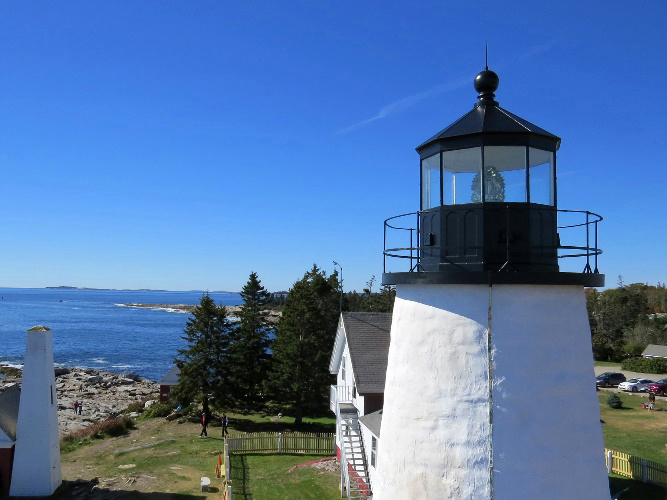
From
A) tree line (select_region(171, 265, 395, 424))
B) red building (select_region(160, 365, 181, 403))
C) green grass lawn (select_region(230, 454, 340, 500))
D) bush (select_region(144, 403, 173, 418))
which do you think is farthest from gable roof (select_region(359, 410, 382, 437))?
red building (select_region(160, 365, 181, 403))

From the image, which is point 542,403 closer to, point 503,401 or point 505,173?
point 503,401

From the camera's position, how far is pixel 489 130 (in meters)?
5.94

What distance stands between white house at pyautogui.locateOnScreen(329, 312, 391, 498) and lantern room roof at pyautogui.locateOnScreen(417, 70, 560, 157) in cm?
1209

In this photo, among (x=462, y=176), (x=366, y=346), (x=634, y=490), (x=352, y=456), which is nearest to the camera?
(x=462, y=176)

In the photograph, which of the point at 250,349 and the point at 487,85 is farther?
the point at 250,349

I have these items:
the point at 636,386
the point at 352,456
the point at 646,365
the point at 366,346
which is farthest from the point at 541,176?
the point at 646,365

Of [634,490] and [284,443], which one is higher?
[634,490]

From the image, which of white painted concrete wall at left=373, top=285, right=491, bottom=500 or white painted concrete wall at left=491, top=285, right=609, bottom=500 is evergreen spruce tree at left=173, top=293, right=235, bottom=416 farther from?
white painted concrete wall at left=491, top=285, right=609, bottom=500

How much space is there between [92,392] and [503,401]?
163 feet

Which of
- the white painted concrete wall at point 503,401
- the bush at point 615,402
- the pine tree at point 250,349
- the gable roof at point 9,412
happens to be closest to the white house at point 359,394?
the pine tree at point 250,349

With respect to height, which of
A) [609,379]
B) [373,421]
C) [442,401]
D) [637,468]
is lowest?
[637,468]

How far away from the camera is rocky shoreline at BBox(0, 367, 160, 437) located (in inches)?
1423

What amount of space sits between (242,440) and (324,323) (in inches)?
375

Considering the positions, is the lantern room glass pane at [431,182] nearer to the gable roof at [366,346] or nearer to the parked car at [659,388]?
the gable roof at [366,346]
